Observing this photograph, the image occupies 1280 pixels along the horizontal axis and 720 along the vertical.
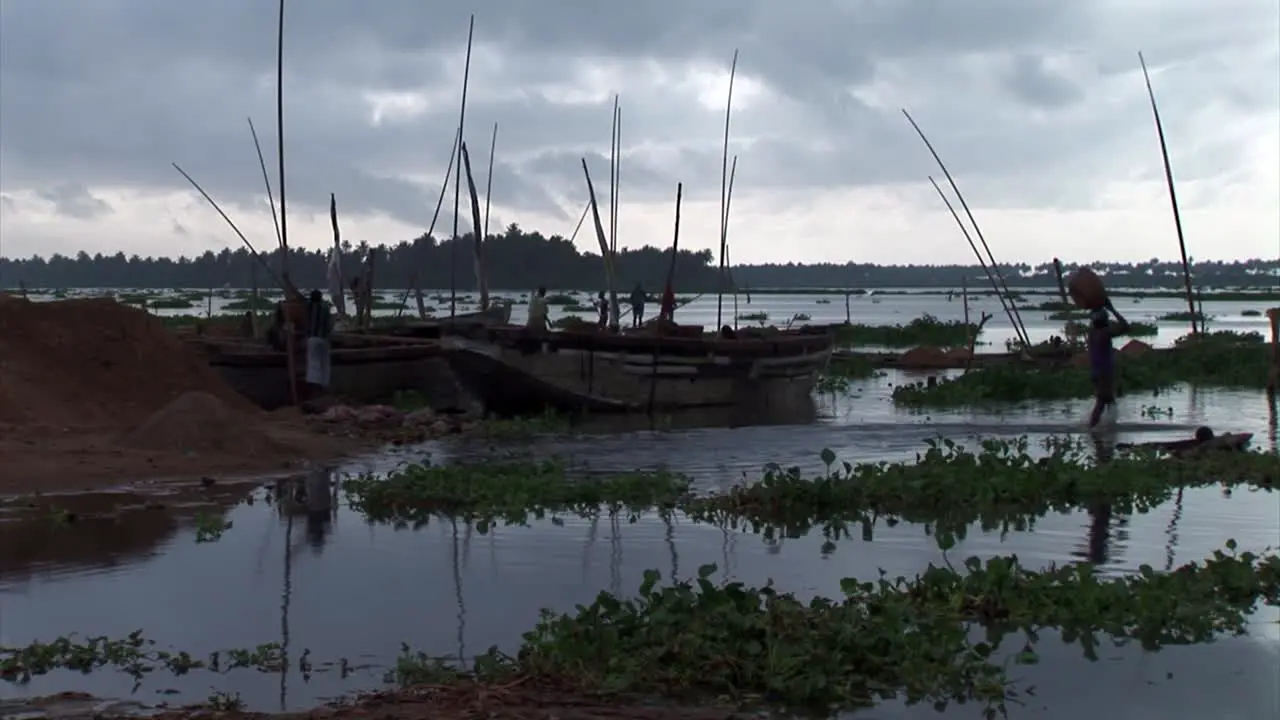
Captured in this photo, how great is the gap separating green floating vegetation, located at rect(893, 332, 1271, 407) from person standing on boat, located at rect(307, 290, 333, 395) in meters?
9.16

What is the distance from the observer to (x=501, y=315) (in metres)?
24.8

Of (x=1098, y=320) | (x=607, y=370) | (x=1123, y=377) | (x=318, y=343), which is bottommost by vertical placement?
(x=1123, y=377)

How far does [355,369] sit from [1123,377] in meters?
13.6

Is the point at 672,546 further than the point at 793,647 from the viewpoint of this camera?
Yes

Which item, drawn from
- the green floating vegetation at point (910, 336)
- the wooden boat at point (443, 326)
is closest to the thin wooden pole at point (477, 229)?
the wooden boat at point (443, 326)

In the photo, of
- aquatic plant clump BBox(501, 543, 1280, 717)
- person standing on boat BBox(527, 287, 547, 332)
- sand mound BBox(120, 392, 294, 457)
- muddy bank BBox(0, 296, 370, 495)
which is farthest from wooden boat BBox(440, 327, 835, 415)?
aquatic plant clump BBox(501, 543, 1280, 717)

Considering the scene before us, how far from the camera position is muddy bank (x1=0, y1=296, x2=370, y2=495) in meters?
12.3

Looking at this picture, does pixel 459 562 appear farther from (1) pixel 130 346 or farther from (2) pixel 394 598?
(1) pixel 130 346

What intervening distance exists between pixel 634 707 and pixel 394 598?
247 centimetres

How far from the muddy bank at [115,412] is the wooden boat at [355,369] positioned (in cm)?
76

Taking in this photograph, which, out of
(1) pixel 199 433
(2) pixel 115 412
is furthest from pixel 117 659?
(2) pixel 115 412

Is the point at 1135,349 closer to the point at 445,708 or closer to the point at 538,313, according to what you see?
the point at 538,313

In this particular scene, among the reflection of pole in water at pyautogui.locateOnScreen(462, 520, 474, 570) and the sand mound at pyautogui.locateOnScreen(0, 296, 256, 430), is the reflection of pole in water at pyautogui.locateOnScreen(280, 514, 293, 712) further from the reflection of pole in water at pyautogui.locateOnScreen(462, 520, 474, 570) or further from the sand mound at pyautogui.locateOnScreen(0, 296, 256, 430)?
the sand mound at pyautogui.locateOnScreen(0, 296, 256, 430)

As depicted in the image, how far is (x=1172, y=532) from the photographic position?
952 cm
